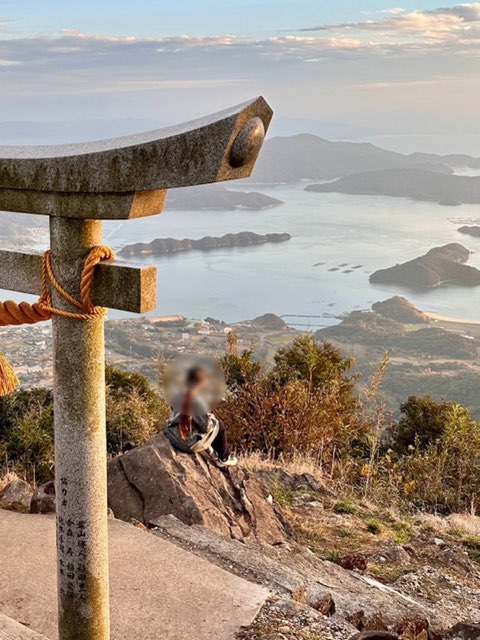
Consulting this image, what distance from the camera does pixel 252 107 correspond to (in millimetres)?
2662

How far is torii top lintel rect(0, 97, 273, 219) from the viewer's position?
2666 mm

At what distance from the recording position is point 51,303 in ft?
11.0

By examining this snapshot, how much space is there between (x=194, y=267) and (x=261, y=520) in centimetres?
6015

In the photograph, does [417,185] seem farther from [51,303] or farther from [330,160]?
[51,303]

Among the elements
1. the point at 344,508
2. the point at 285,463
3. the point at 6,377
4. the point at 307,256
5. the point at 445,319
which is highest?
the point at 6,377

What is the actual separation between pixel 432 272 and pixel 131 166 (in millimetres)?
64938

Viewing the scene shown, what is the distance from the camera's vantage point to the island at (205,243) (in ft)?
178

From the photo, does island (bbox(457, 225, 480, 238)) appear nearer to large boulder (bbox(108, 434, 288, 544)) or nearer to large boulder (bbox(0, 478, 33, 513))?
large boulder (bbox(108, 434, 288, 544))

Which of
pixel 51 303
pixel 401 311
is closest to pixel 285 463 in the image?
pixel 51 303

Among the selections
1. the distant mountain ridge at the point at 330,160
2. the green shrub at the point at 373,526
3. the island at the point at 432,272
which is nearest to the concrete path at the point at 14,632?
the green shrub at the point at 373,526

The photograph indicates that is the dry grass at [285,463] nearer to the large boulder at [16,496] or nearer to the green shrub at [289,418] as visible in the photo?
the green shrub at [289,418]

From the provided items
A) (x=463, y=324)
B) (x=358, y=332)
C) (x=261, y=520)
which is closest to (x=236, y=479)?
(x=261, y=520)

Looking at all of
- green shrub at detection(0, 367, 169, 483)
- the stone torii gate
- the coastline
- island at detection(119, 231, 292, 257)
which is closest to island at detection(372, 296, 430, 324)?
the coastline

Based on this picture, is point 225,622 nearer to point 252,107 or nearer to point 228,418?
point 252,107
